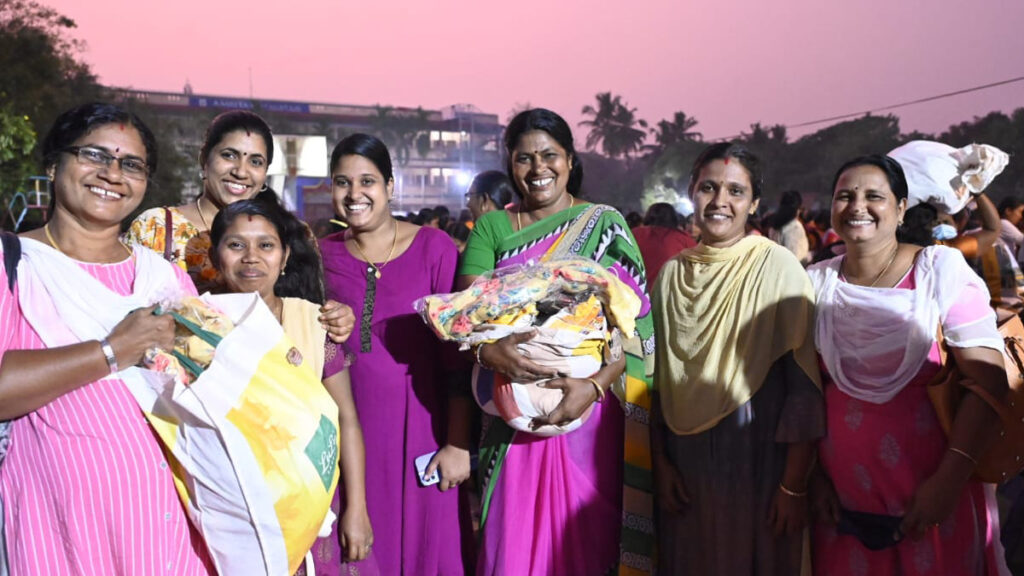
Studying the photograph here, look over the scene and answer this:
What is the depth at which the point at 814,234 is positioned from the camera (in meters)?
10.5

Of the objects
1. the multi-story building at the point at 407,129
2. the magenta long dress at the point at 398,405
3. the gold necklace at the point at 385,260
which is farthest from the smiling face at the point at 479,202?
the multi-story building at the point at 407,129

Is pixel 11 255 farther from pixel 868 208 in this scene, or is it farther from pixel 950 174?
pixel 950 174

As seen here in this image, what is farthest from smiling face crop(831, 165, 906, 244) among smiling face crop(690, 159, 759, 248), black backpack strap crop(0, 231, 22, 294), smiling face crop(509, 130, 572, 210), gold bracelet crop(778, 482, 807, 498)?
black backpack strap crop(0, 231, 22, 294)

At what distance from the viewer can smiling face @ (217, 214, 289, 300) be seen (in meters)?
2.57

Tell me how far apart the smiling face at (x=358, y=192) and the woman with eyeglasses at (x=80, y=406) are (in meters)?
1.03

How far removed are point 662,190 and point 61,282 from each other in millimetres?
48598

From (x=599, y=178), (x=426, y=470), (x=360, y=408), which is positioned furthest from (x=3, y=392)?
(x=599, y=178)

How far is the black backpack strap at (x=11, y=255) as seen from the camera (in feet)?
6.37

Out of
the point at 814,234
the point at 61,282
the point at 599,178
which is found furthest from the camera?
the point at 599,178

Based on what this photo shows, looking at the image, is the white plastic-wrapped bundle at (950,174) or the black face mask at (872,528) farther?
the white plastic-wrapped bundle at (950,174)

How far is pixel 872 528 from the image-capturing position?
2754mm

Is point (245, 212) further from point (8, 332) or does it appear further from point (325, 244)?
point (8, 332)

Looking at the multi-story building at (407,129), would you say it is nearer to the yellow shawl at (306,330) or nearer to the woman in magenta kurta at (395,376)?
the woman in magenta kurta at (395,376)

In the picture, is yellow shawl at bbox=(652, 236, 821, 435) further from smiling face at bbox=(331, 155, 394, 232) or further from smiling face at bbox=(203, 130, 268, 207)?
smiling face at bbox=(203, 130, 268, 207)
